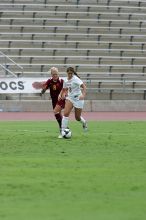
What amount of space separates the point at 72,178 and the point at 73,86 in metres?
7.96

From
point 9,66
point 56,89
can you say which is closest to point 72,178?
point 56,89

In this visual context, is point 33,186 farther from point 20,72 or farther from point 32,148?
point 20,72

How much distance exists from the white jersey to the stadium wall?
47.0ft

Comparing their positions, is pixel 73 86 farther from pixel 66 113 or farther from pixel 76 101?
pixel 66 113

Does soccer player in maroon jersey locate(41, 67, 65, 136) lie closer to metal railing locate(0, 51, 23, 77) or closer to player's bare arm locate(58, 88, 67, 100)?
player's bare arm locate(58, 88, 67, 100)

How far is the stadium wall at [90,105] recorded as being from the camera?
106 feet

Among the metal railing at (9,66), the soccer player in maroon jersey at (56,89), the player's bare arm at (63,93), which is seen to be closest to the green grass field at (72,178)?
the soccer player in maroon jersey at (56,89)

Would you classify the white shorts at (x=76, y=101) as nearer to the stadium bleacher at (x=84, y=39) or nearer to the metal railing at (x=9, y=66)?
the stadium bleacher at (x=84, y=39)

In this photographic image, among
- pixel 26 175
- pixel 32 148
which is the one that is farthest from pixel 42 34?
pixel 26 175

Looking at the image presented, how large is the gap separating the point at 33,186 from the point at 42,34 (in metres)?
31.0

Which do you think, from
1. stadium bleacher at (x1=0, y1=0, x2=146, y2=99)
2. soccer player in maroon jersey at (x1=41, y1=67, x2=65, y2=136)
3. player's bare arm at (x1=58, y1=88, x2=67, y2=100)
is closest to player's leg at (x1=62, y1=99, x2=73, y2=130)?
player's bare arm at (x1=58, y1=88, x2=67, y2=100)

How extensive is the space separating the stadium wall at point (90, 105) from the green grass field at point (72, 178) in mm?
14918

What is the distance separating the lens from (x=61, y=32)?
40.7 meters

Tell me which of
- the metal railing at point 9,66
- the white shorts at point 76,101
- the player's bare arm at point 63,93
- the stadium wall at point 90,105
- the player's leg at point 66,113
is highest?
the player's bare arm at point 63,93
